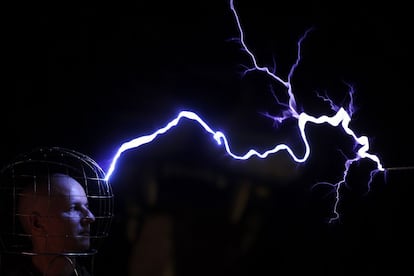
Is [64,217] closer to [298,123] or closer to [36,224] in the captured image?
[36,224]

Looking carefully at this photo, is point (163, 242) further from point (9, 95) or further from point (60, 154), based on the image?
point (9, 95)

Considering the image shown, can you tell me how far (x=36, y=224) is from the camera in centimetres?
181

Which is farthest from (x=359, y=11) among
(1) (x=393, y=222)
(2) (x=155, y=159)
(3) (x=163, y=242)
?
(3) (x=163, y=242)

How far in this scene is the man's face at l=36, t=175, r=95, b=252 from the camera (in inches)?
71.1

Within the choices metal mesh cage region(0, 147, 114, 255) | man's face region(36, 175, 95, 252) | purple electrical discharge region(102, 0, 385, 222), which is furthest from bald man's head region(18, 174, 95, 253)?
purple electrical discharge region(102, 0, 385, 222)

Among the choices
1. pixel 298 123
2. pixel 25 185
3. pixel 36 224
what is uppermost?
pixel 298 123

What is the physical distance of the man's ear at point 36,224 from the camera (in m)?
1.81

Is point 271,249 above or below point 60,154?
below

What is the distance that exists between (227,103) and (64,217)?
2.98ft

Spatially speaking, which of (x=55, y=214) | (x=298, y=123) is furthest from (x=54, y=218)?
(x=298, y=123)

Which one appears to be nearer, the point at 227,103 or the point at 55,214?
the point at 55,214

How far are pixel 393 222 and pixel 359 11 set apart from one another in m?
1.03

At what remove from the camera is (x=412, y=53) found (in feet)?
7.96

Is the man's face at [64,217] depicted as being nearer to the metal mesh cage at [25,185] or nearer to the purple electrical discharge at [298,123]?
the metal mesh cage at [25,185]
